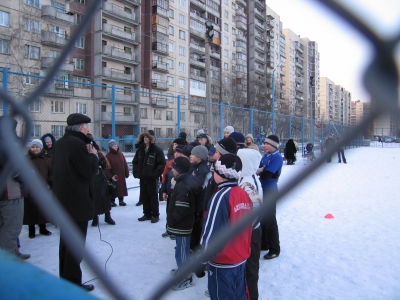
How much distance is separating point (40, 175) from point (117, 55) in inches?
1212

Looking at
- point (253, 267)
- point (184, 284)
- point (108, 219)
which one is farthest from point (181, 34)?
point (253, 267)

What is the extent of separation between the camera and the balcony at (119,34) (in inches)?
1260

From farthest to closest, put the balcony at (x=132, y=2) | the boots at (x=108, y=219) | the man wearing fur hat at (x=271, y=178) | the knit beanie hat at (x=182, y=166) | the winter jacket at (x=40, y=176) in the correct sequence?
the balcony at (x=132, y=2), the boots at (x=108, y=219), the winter jacket at (x=40, y=176), the man wearing fur hat at (x=271, y=178), the knit beanie hat at (x=182, y=166)

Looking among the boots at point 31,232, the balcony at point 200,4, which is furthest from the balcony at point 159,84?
the boots at point 31,232

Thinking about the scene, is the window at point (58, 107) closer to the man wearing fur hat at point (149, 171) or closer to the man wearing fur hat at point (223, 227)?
the man wearing fur hat at point (149, 171)

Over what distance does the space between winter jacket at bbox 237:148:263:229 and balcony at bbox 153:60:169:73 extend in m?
35.9

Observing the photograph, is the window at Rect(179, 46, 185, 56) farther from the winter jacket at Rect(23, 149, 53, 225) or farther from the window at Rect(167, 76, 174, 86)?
the winter jacket at Rect(23, 149, 53, 225)

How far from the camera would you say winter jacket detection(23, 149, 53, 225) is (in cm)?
445

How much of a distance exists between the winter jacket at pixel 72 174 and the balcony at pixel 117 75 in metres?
30.9

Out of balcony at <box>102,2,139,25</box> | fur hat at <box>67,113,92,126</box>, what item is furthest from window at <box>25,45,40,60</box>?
fur hat at <box>67,113,92,126</box>

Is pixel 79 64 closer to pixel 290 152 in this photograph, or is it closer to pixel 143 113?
pixel 143 113

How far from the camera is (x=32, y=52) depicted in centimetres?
2288

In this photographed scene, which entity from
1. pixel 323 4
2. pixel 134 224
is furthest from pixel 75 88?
pixel 323 4

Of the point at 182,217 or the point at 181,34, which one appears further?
the point at 181,34
